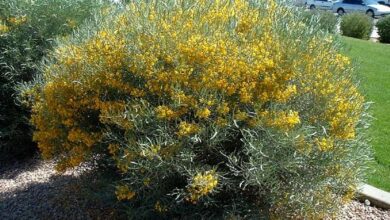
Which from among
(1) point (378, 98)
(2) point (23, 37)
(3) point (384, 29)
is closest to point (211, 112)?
(2) point (23, 37)

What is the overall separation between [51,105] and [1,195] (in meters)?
1.71

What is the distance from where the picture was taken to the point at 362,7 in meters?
36.5

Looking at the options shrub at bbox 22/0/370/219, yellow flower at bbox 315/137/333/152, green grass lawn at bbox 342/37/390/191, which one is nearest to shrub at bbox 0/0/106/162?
shrub at bbox 22/0/370/219

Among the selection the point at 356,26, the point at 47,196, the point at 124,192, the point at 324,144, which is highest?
the point at 324,144

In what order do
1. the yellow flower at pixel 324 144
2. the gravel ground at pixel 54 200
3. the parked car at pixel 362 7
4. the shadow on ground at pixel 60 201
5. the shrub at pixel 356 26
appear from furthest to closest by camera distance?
the parked car at pixel 362 7 → the shrub at pixel 356 26 → the gravel ground at pixel 54 200 → the shadow on ground at pixel 60 201 → the yellow flower at pixel 324 144

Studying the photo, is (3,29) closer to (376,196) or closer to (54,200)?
(54,200)

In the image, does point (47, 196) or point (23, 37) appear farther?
point (23, 37)

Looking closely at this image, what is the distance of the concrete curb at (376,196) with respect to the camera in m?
4.37

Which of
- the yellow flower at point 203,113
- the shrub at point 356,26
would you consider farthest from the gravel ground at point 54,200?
the shrub at point 356,26

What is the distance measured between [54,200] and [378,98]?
5639 mm

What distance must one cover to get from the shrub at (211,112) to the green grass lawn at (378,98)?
0.84 meters

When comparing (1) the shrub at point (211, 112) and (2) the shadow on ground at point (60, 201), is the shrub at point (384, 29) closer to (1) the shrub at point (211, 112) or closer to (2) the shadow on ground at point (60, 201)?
(1) the shrub at point (211, 112)

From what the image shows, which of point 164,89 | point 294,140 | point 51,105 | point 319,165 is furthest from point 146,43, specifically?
point 319,165

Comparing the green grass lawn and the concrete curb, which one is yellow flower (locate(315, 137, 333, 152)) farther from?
the concrete curb
